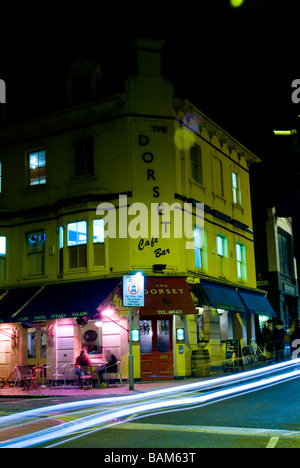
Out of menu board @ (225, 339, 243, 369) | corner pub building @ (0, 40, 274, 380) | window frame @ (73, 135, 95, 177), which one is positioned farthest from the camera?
window frame @ (73, 135, 95, 177)

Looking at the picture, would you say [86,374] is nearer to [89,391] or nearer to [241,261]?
[89,391]

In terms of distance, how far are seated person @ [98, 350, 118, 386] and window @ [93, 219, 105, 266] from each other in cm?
389

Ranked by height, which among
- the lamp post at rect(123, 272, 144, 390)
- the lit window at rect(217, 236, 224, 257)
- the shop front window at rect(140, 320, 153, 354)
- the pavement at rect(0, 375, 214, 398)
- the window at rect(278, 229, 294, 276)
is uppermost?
the window at rect(278, 229, 294, 276)

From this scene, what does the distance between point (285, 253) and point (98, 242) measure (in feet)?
65.7

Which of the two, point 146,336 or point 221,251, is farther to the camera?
point 221,251

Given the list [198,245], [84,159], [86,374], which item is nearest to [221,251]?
[198,245]

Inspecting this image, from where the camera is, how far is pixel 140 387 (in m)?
18.9

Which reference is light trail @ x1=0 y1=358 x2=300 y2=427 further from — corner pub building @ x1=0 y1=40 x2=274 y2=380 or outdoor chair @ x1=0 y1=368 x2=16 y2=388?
outdoor chair @ x1=0 y1=368 x2=16 y2=388

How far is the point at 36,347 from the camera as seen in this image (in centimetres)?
2320

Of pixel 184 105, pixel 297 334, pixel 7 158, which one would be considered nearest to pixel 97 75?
pixel 184 105

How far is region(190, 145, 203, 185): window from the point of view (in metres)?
24.7

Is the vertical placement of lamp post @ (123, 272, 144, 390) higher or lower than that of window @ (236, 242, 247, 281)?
lower

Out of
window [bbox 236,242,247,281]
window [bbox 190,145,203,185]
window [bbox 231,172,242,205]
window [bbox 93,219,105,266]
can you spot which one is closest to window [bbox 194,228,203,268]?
window [bbox 190,145,203,185]
